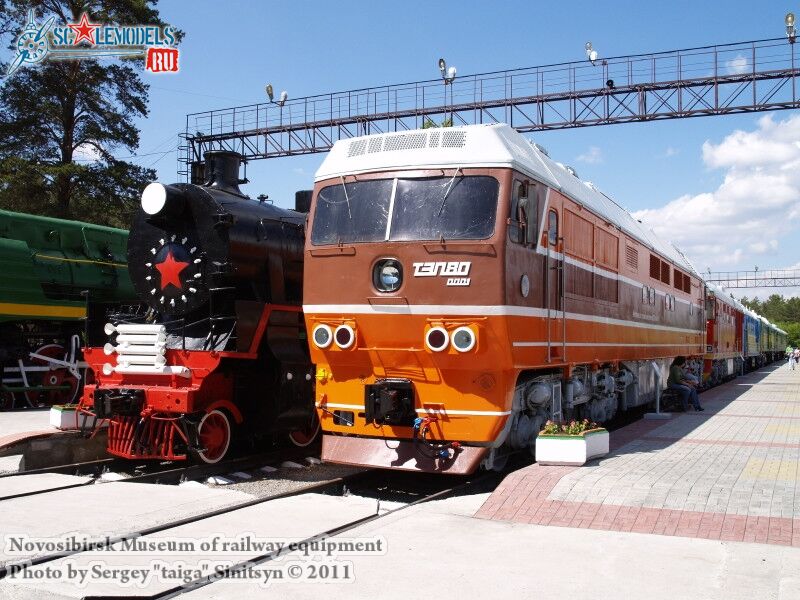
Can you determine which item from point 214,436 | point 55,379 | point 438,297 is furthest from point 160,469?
point 55,379

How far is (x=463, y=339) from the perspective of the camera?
8.16 meters

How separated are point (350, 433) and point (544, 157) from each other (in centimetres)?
445

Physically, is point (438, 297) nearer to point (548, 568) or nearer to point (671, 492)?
point (671, 492)

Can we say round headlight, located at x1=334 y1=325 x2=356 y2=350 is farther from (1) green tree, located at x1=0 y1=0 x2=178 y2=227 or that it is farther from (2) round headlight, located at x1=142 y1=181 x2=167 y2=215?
(1) green tree, located at x1=0 y1=0 x2=178 y2=227

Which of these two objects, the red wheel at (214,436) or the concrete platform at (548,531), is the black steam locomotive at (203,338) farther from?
the concrete platform at (548,531)

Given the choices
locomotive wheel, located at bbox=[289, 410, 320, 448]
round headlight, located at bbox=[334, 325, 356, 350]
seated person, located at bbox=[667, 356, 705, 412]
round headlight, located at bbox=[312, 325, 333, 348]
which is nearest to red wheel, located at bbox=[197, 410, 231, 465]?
locomotive wheel, located at bbox=[289, 410, 320, 448]

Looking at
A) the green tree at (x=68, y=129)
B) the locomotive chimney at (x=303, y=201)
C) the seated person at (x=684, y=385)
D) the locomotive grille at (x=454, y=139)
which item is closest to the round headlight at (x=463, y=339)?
the locomotive grille at (x=454, y=139)

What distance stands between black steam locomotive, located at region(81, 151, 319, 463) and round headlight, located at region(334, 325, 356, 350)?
2.03 m

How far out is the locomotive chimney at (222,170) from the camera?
11.9 m

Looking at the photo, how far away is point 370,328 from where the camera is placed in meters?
8.70

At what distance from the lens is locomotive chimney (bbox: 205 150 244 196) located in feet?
38.9

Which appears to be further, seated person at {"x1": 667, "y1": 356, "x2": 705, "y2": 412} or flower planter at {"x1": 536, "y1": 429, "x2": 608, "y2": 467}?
seated person at {"x1": 667, "y1": 356, "x2": 705, "y2": 412}

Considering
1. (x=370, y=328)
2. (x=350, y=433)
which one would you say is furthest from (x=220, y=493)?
(x=370, y=328)

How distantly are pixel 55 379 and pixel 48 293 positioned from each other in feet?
7.97
